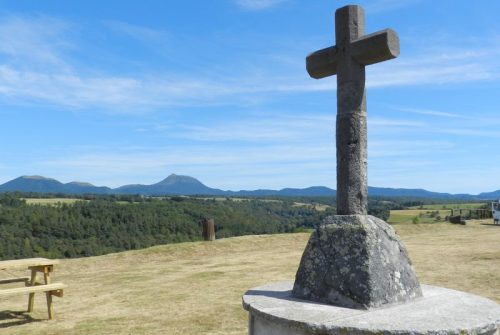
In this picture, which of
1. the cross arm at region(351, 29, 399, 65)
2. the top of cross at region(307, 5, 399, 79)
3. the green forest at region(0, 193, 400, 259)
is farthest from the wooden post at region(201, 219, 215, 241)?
the green forest at region(0, 193, 400, 259)

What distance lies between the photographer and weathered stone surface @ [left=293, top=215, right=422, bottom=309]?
3.90 meters

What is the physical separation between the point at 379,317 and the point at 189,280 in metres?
8.36

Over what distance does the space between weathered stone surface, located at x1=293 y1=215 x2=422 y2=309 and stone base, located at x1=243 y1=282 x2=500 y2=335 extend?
0.11 metres

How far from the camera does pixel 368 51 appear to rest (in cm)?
424

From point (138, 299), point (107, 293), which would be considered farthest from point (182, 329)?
point (107, 293)

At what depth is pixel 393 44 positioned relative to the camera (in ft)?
13.8

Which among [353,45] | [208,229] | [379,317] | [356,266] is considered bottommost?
[208,229]

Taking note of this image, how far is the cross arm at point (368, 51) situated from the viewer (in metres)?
4.13

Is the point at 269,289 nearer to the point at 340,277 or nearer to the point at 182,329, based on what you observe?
the point at 340,277

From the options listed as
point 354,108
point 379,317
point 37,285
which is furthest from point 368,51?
point 37,285

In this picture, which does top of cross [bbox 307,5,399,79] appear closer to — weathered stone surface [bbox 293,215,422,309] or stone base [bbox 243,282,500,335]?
weathered stone surface [bbox 293,215,422,309]

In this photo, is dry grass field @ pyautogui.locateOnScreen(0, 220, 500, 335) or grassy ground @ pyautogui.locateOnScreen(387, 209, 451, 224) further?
grassy ground @ pyautogui.locateOnScreen(387, 209, 451, 224)

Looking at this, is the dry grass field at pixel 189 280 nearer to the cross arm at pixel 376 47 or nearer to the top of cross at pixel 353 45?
the top of cross at pixel 353 45

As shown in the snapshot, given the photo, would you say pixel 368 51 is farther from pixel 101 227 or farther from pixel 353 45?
pixel 101 227
